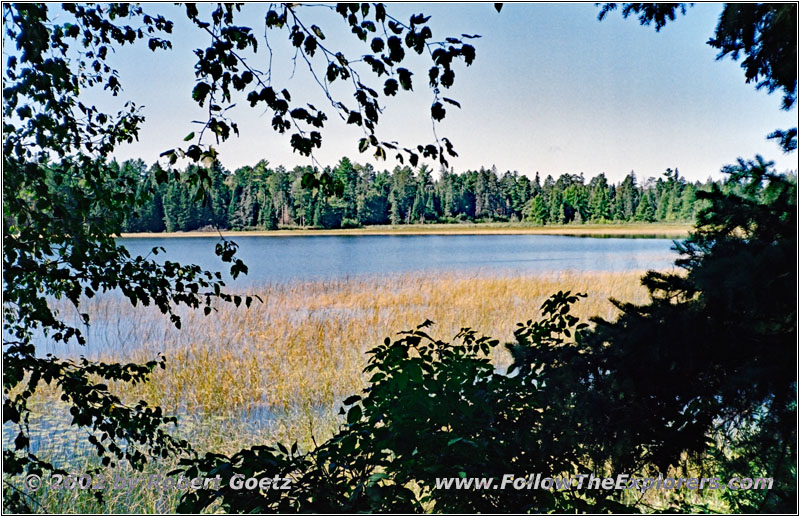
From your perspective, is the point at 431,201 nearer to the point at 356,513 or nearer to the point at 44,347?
the point at 44,347

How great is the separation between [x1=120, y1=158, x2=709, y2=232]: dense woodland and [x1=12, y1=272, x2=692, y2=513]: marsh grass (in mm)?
5651

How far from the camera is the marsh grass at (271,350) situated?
4.44 metres

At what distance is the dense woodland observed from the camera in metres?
20.4

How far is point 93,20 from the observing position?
2.11m

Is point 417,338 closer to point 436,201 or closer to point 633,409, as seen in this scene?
point 633,409

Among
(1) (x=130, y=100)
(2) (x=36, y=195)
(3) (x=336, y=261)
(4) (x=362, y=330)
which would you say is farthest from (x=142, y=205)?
(3) (x=336, y=261)

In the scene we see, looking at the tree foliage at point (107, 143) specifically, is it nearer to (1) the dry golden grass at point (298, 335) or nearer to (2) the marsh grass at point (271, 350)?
(2) the marsh grass at point (271, 350)

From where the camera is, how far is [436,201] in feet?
113

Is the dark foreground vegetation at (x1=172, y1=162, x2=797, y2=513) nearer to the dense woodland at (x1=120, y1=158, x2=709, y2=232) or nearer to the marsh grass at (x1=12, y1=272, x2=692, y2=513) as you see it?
the marsh grass at (x1=12, y1=272, x2=692, y2=513)

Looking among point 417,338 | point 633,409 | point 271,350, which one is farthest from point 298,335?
point 633,409

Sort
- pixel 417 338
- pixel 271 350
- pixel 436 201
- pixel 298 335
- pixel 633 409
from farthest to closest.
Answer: pixel 436 201 < pixel 298 335 < pixel 271 350 < pixel 417 338 < pixel 633 409

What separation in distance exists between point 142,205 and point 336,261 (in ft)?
55.2

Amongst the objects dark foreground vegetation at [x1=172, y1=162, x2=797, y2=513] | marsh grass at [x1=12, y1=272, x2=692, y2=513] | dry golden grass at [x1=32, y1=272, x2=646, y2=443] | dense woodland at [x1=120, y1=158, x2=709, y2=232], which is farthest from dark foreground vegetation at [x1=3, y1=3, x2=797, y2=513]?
dense woodland at [x1=120, y1=158, x2=709, y2=232]

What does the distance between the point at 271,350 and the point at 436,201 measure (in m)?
28.8
